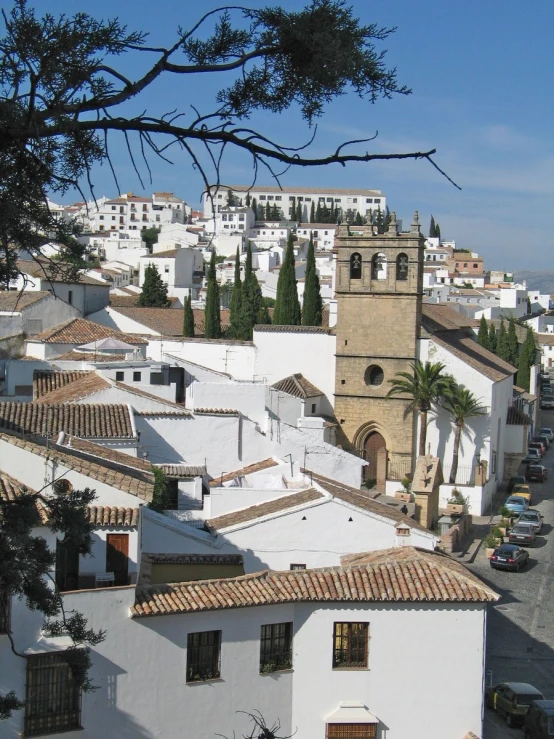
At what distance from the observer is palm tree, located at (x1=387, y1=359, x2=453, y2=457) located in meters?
32.8

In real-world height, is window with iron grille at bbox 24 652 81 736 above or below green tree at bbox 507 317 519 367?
below

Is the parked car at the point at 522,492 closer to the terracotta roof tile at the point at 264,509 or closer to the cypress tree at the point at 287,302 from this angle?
the terracotta roof tile at the point at 264,509

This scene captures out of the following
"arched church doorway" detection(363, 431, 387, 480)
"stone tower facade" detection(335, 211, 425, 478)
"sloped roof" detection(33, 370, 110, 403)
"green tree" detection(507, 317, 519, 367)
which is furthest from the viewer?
"green tree" detection(507, 317, 519, 367)

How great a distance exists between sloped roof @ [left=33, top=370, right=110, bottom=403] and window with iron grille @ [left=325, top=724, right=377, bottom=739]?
11.2 m

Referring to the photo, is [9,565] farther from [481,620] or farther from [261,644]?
[481,620]

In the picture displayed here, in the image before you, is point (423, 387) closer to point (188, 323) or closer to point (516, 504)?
point (516, 504)

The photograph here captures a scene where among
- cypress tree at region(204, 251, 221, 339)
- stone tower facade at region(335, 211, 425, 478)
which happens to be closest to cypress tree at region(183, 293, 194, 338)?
cypress tree at region(204, 251, 221, 339)

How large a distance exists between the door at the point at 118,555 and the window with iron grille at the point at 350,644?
2929 mm

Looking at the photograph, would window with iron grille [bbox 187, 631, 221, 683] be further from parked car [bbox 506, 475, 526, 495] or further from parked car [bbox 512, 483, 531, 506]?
parked car [bbox 506, 475, 526, 495]

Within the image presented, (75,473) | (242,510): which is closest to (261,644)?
(75,473)

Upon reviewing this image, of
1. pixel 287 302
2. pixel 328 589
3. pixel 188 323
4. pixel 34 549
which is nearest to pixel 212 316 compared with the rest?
pixel 188 323

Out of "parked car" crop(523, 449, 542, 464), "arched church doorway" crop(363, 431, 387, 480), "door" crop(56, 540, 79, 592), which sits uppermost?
"door" crop(56, 540, 79, 592)

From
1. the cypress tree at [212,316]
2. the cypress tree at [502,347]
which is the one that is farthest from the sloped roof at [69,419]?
the cypress tree at [502,347]

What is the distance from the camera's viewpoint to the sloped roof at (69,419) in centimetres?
2000
